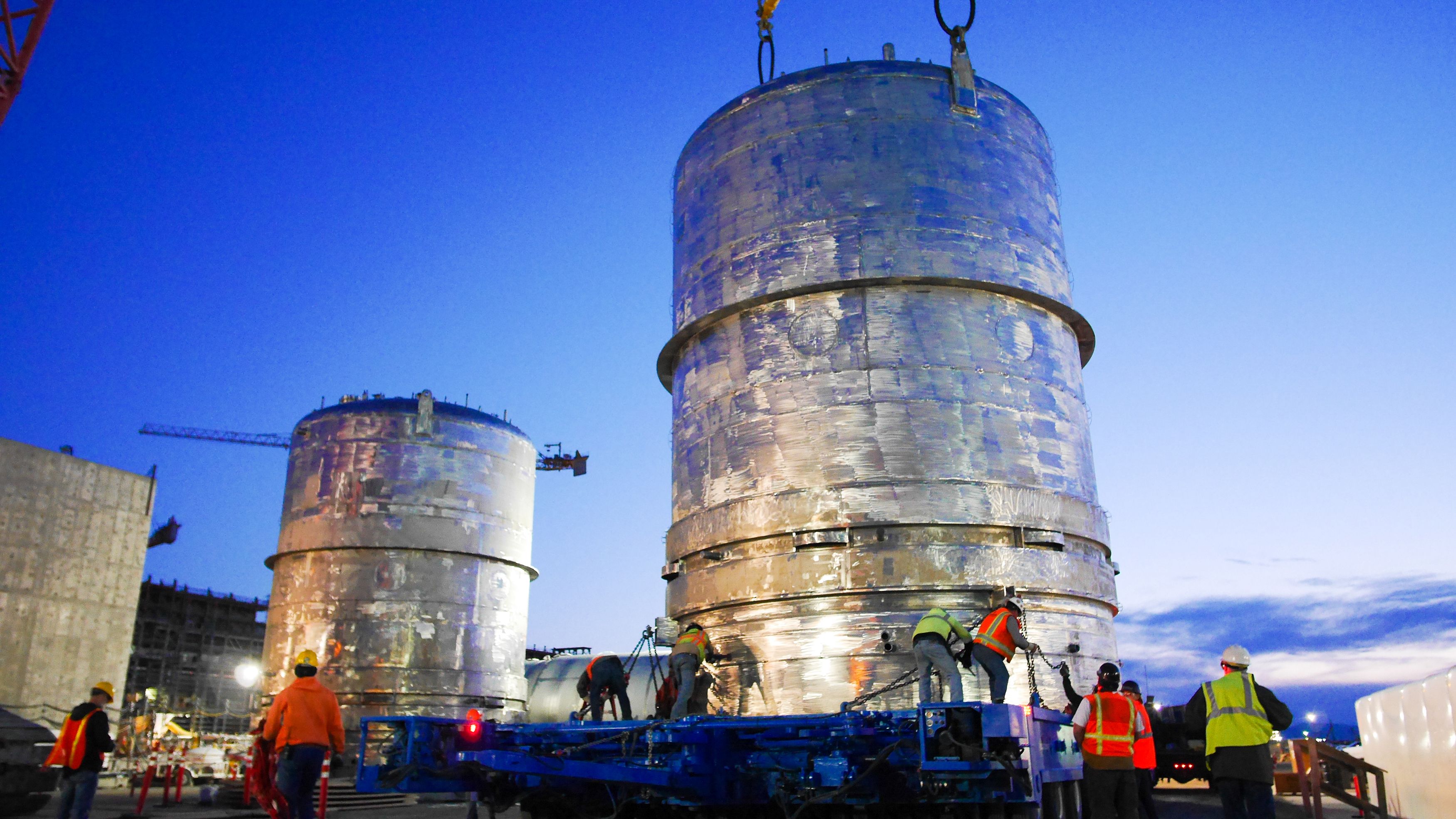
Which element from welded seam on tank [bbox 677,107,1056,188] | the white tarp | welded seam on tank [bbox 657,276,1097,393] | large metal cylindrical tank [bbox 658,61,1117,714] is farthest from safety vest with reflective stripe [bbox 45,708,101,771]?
the white tarp

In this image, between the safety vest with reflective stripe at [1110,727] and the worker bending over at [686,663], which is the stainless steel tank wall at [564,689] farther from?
the safety vest with reflective stripe at [1110,727]

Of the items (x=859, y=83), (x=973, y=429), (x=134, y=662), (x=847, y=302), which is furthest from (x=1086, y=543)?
(x=134, y=662)

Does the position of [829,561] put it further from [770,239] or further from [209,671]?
[209,671]

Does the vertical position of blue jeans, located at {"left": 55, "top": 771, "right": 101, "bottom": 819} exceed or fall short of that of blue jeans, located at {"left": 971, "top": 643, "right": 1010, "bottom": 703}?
it falls short

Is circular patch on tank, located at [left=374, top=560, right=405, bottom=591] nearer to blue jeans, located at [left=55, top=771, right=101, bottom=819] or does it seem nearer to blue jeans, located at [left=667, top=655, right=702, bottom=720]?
blue jeans, located at [left=55, top=771, right=101, bottom=819]

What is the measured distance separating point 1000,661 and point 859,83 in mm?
6963

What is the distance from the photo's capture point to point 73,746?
9.52 m

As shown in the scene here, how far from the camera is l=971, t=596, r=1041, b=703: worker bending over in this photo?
29.7 ft

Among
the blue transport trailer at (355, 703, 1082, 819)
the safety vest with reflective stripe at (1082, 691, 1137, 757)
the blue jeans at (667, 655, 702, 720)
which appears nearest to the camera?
the blue transport trailer at (355, 703, 1082, 819)

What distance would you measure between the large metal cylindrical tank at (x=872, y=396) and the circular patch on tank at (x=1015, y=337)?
0.10 ft

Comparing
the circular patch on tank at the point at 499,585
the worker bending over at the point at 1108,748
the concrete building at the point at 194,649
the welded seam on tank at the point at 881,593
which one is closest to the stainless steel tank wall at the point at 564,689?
the circular patch on tank at the point at 499,585

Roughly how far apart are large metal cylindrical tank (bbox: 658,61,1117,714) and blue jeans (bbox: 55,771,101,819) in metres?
5.96

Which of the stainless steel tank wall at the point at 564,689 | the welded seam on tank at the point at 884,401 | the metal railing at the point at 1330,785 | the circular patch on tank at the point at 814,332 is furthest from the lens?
the stainless steel tank wall at the point at 564,689

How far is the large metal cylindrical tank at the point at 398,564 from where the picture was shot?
2172 cm
